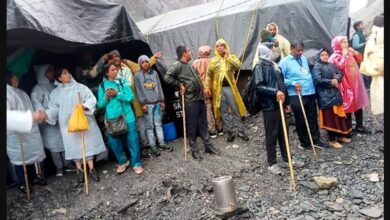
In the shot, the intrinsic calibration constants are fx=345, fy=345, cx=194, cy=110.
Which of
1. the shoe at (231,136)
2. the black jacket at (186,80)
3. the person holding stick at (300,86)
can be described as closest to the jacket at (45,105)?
the black jacket at (186,80)

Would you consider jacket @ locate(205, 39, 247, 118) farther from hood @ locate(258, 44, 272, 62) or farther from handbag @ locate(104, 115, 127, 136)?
handbag @ locate(104, 115, 127, 136)

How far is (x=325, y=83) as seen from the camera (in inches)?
202

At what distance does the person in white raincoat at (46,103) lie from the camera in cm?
480

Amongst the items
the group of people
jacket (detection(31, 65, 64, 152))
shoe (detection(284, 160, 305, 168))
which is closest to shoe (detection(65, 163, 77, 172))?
the group of people

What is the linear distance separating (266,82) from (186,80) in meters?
1.35

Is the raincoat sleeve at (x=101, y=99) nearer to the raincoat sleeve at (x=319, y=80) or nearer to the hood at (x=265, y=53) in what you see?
the hood at (x=265, y=53)

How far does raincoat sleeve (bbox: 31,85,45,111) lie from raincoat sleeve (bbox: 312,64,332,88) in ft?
13.0

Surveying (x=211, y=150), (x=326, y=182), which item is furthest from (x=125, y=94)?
(x=326, y=182)

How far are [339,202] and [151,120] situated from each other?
10.2 feet

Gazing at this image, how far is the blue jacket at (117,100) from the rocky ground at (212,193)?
3.01ft

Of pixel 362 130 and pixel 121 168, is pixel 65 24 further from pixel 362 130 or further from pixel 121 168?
pixel 362 130
